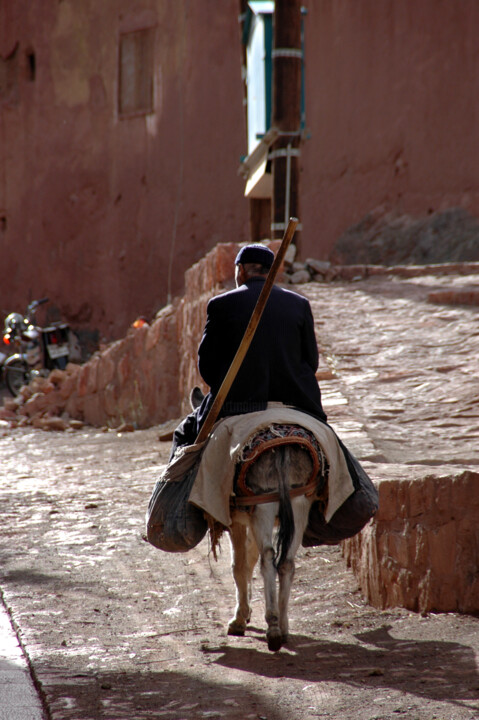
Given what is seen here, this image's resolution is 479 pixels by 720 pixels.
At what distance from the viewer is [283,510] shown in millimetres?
3623

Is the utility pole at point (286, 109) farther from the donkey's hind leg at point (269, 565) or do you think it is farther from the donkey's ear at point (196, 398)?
the donkey's hind leg at point (269, 565)

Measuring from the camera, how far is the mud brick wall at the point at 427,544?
4.00 metres

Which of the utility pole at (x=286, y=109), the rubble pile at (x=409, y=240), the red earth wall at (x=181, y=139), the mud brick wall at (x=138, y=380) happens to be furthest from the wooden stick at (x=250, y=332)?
the red earth wall at (x=181, y=139)

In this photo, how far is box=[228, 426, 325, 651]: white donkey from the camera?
3609 millimetres

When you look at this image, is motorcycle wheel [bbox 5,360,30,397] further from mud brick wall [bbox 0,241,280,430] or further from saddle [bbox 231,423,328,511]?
saddle [bbox 231,423,328,511]

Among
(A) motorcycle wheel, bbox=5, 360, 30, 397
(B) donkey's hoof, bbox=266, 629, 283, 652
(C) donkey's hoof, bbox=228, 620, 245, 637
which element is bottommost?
(A) motorcycle wheel, bbox=5, 360, 30, 397

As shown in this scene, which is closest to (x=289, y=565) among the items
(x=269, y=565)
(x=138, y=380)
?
(x=269, y=565)

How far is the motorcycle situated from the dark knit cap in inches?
448

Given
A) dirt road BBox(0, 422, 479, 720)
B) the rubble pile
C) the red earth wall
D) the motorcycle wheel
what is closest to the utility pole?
the rubble pile

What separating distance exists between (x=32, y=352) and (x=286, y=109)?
619cm

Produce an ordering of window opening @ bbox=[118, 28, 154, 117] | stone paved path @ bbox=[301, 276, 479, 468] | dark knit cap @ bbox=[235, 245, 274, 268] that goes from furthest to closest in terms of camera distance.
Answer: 1. window opening @ bbox=[118, 28, 154, 117]
2. stone paved path @ bbox=[301, 276, 479, 468]
3. dark knit cap @ bbox=[235, 245, 274, 268]

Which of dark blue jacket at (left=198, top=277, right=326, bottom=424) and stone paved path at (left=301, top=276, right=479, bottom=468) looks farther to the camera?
stone paved path at (left=301, top=276, right=479, bottom=468)

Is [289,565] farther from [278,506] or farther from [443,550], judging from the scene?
[443,550]

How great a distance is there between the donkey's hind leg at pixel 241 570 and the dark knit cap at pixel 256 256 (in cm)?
108
